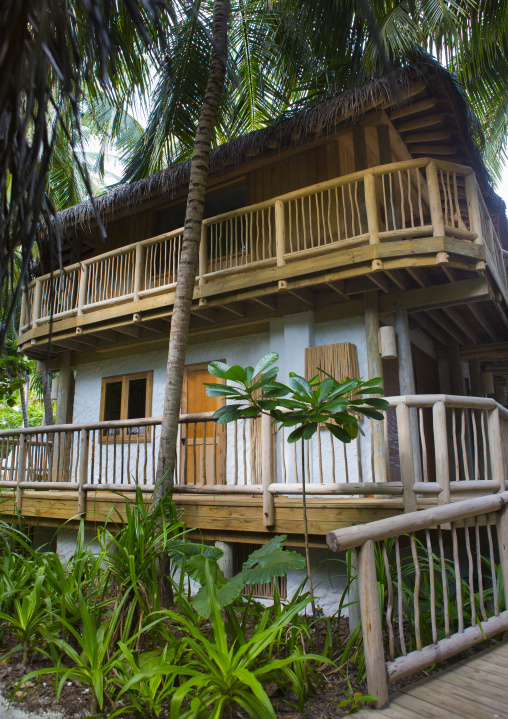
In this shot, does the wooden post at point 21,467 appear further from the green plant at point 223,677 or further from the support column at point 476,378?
the support column at point 476,378

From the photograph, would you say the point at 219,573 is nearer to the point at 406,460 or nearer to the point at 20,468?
the point at 406,460

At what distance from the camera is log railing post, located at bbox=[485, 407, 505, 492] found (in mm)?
5059

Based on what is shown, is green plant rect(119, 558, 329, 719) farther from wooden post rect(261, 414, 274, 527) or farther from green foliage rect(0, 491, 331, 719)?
wooden post rect(261, 414, 274, 527)

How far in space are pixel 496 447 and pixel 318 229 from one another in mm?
3281

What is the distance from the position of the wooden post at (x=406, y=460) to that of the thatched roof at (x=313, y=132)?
413 centimetres

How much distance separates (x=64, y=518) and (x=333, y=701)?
4953 millimetres

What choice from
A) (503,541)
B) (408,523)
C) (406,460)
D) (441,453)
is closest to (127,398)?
(406,460)

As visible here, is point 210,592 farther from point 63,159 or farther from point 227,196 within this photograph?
point 63,159

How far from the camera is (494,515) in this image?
3914 millimetres

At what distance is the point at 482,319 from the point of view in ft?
27.1

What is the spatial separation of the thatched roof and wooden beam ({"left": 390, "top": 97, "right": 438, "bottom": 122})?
13 centimetres

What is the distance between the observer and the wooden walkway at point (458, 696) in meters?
2.60

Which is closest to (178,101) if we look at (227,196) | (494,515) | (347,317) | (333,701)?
(227,196)

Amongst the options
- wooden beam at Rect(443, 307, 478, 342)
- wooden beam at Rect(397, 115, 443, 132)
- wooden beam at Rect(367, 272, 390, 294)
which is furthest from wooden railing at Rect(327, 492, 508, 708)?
wooden beam at Rect(397, 115, 443, 132)
